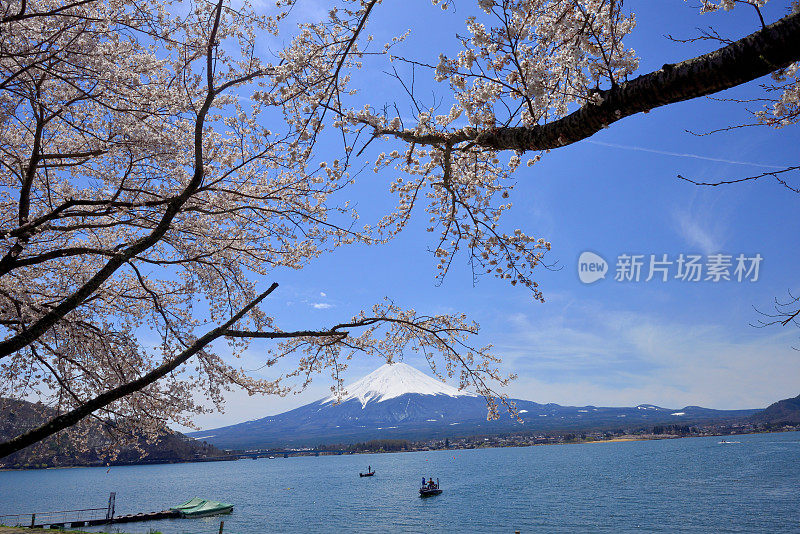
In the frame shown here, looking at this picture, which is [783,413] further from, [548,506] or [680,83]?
[680,83]

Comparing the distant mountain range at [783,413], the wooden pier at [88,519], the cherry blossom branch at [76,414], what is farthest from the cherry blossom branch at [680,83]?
the distant mountain range at [783,413]

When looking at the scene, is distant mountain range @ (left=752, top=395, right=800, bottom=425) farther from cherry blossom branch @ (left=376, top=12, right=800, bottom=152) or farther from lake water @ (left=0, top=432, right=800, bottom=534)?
cherry blossom branch @ (left=376, top=12, right=800, bottom=152)

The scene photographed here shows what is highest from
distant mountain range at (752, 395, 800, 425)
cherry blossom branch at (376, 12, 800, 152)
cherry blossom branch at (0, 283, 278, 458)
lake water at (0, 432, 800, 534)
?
cherry blossom branch at (376, 12, 800, 152)

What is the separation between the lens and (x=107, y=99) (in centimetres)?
491

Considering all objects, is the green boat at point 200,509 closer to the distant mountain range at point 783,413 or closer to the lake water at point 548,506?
the lake water at point 548,506

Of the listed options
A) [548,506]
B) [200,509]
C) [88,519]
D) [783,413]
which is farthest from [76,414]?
[783,413]

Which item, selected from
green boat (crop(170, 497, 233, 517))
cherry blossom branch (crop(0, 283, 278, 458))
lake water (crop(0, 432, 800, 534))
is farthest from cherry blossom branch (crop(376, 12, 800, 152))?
green boat (crop(170, 497, 233, 517))

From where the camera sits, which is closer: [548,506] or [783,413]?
[548,506]

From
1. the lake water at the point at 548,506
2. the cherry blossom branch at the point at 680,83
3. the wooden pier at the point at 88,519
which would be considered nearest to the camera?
the cherry blossom branch at the point at 680,83

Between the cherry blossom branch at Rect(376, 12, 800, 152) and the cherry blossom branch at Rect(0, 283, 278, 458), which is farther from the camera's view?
the cherry blossom branch at Rect(0, 283, 278, 458)

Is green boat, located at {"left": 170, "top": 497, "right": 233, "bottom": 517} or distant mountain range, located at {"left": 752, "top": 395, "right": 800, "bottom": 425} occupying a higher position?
green boat, located at {"left": 170, "top": 497, "right": 233, "bottom": 517}

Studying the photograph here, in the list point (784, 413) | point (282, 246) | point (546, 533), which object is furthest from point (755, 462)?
point (784, 413)

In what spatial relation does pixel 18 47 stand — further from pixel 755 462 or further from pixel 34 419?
pixel 755 462

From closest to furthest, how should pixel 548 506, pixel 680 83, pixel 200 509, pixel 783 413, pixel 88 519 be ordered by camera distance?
pixel 680 83, pixel 88 519, pixel 548 506, pixel 200 509, pixel 783 413
